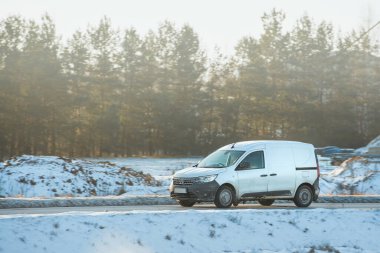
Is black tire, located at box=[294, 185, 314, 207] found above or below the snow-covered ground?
above

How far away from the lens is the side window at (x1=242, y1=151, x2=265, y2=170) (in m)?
18.7

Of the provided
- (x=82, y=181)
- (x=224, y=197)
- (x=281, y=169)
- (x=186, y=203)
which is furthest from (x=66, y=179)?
(x=281, y=169)

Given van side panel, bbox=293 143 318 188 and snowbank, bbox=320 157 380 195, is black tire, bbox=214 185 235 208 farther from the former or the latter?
snowbank, bbox=320 157 380 195

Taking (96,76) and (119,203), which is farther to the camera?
(96,76)

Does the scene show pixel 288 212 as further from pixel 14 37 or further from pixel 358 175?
pixel 14 37

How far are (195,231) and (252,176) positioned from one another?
530 cm

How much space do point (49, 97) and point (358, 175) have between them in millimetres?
45190

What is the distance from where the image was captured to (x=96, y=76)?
73438mm

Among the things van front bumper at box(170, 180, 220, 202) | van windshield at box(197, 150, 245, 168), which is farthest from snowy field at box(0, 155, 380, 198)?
van front bumper at box(170, 180, 220, 202)

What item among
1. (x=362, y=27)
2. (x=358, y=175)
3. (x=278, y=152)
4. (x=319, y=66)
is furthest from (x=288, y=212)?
(x=362, y=27)

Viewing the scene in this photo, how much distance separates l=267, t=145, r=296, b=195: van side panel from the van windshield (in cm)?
101

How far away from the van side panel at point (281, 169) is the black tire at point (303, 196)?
0.83 feet

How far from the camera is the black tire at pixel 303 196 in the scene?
64.4 ft

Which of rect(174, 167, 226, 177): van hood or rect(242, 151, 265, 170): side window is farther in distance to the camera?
rect(242, 151, 265, 170): side window
